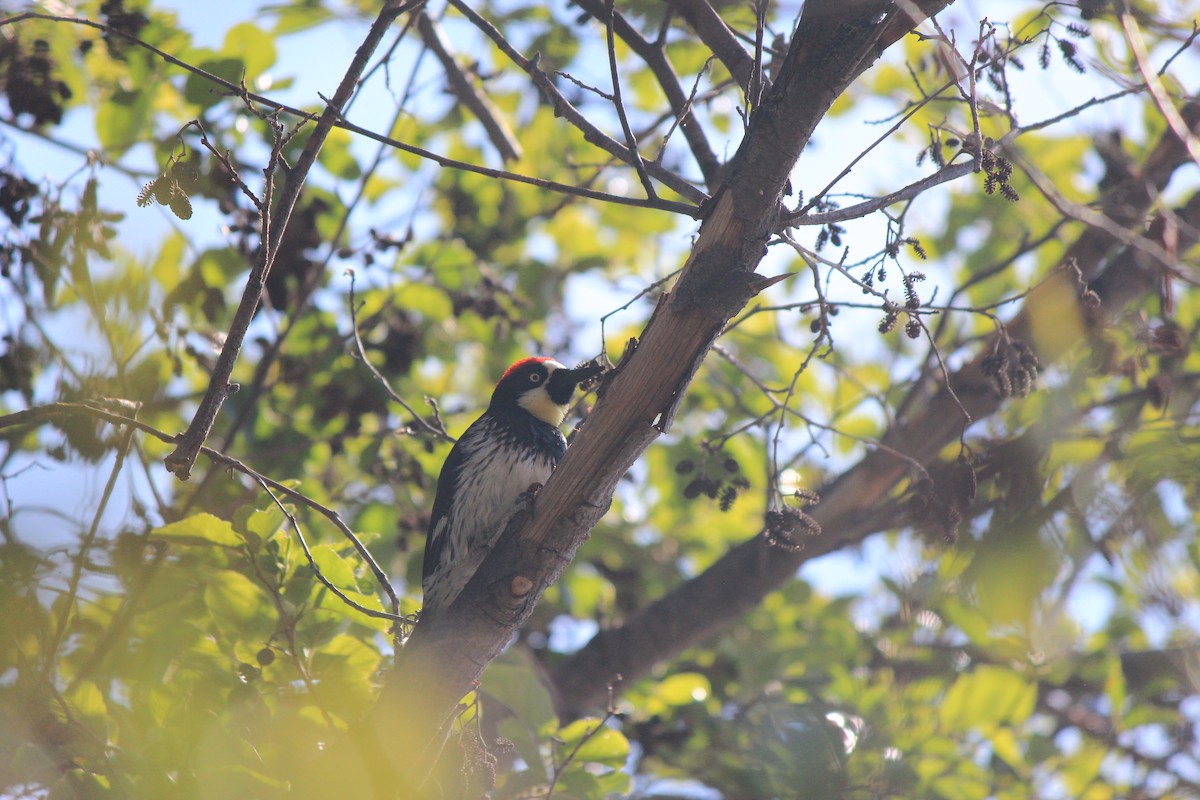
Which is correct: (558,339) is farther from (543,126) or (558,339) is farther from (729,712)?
(729,712)

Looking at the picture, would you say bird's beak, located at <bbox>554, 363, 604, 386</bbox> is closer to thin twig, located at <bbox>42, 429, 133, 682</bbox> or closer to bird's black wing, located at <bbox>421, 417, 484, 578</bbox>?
bird's black wing, located at <bbox>421, 417, 484, 578</bbox>

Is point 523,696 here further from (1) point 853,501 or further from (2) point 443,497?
(1) point 853,501

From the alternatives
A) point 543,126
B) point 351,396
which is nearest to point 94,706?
point 351,396

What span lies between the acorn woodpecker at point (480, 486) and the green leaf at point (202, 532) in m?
1.43

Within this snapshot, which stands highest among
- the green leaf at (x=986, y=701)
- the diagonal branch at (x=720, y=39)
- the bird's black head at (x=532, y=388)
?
the bird's black head at (x=532, y=388)

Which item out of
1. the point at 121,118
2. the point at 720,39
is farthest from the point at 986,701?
the point at 121,118

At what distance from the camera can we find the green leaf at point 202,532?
3102 millimetres

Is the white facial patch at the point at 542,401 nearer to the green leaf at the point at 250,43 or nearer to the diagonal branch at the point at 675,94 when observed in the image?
the diagonal branch at the point at 675,94

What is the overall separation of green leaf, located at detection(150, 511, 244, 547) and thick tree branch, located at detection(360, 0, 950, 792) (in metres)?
0.68

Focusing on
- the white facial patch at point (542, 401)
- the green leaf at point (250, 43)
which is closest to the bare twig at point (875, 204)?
the green leaf at point (250, 43)

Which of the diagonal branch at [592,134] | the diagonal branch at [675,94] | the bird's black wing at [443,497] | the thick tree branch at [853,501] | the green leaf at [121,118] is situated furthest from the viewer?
the bird's black wing at [443,497]

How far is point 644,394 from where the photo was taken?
109 inches

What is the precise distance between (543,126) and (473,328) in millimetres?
1612

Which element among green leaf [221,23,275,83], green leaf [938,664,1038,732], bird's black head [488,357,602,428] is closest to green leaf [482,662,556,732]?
bird's black head [488,357,602,428]
